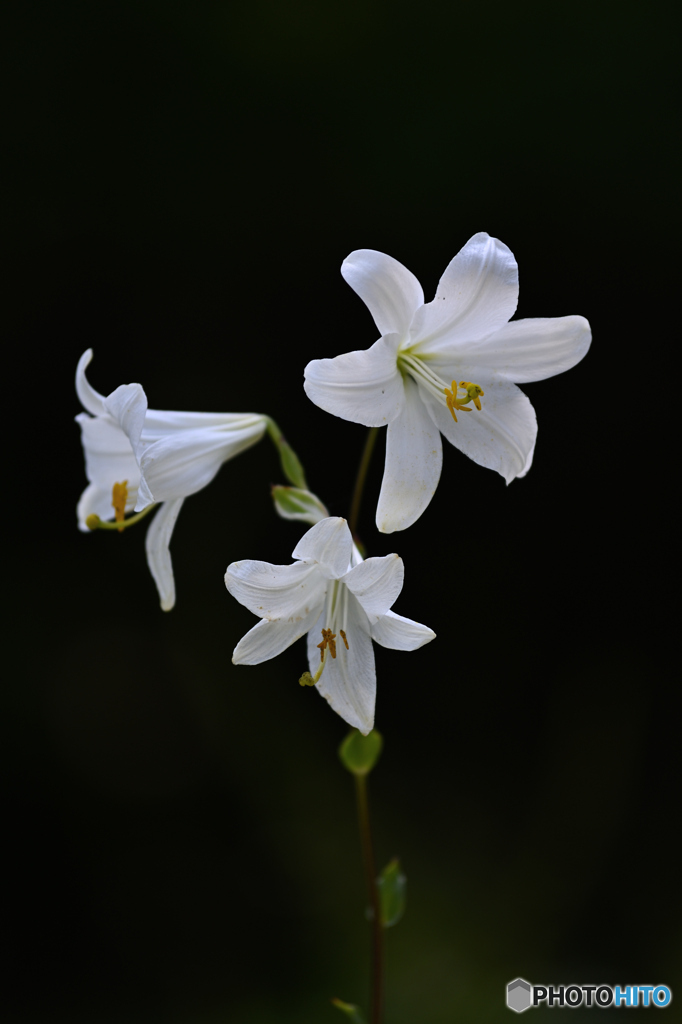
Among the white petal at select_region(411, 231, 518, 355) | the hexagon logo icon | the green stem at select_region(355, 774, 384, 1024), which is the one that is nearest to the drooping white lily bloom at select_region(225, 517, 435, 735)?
the green stem at select_region(355, 774, 384, 1024)

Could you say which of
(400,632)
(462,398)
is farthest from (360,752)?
(462,398)

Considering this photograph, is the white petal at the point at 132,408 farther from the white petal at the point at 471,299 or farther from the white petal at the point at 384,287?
the white petal at the point at 471,299

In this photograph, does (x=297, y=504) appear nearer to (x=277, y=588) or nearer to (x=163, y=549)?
(x=277, y=588)

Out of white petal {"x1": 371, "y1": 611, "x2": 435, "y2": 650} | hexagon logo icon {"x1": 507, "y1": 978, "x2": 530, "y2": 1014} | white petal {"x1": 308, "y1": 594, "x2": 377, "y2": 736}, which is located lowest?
hexagon logo icon {"x1": 507, "y1": 978, "x2": 530, "y2": 1014}

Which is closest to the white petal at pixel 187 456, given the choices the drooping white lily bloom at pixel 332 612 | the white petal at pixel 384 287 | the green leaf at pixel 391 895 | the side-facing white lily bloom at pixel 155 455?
the side-facing white lily bloom at pixel 155 455

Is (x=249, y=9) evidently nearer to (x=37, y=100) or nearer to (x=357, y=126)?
(x=357, y=126)

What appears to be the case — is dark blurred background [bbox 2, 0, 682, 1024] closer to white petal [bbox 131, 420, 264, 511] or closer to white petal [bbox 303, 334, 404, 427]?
white petal [bbox 131, 420, 264, 511]

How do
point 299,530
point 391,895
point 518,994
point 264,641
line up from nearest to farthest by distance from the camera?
point 264,641 < point 391,895 < point 518,994 < point 299,530
